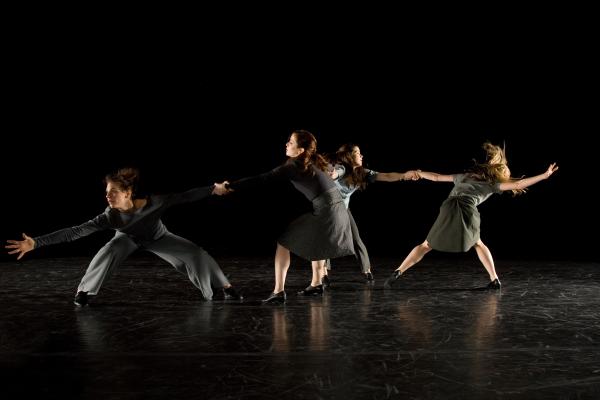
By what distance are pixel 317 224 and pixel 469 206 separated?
1.26m

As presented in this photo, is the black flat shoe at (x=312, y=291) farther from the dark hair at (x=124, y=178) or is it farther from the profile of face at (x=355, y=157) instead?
the dark hair at (x=124, y=178)

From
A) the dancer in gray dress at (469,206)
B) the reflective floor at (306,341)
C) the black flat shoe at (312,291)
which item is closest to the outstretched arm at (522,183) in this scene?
the dancer in gray dress at (469,206)

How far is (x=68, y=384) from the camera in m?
2.68

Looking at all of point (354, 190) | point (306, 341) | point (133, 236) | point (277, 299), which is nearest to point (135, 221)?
point (133, 236)

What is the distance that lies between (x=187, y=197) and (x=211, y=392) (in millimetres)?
2008

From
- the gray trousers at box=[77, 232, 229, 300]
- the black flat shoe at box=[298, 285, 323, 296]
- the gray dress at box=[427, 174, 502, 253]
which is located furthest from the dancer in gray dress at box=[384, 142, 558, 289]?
the gray trousers at box=[77, 232, 229, 300]

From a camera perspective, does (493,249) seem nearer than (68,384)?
No

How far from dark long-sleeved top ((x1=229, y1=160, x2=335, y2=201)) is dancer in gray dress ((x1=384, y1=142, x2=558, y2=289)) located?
869 millimetres

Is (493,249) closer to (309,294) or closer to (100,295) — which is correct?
Answer: (309,294)

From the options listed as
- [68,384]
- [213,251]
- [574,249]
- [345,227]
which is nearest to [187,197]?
[345,227]

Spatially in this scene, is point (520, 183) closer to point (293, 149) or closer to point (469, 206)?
point (469, 206)

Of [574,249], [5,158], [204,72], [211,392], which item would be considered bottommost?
[211,392]

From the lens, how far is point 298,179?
4.55 metres

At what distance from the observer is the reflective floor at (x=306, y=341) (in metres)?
2.65
